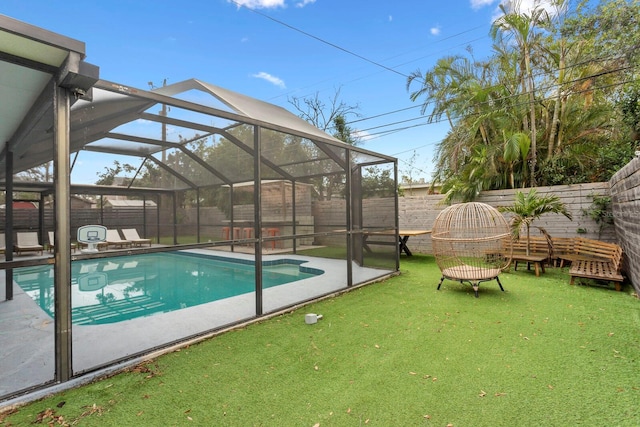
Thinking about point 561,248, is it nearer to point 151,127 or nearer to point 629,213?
point 629,213

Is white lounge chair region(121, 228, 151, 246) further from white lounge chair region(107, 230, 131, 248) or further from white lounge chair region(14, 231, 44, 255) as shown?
white lounge chair region(14, 231, 44, 255)

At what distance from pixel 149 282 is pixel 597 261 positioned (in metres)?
8.44

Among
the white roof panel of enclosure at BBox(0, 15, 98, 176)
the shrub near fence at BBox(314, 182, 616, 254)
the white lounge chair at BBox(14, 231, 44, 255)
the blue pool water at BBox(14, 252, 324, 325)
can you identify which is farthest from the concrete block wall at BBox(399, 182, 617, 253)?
the white lounge chair at BBox(14, 231, 44, 255)

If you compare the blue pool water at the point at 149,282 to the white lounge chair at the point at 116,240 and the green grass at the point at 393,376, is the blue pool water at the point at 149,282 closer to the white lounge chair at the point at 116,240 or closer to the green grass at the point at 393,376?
the white lounge chair at the point at 116,240

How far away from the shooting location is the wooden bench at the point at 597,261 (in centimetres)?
465

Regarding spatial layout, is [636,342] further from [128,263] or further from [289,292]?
[128,263]

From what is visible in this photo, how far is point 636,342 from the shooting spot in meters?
2.88

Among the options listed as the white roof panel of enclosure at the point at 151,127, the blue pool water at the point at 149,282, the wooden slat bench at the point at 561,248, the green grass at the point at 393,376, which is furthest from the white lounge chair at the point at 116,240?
the wooden slat bench at the point at 561,248

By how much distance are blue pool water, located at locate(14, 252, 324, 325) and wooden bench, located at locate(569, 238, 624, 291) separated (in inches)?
177

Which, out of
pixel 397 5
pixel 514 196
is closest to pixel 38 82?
pixel 514 196

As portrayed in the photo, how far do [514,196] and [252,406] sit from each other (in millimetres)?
7567

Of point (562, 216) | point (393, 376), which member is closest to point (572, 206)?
point (562, 216)

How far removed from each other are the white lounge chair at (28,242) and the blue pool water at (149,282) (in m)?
2.34

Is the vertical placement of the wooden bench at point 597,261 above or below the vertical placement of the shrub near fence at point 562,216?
below
